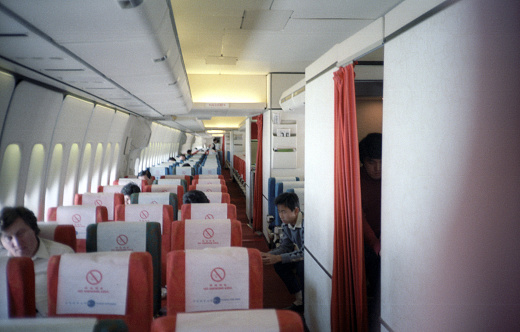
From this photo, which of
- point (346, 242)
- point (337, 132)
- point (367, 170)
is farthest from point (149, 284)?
point (367, 170)

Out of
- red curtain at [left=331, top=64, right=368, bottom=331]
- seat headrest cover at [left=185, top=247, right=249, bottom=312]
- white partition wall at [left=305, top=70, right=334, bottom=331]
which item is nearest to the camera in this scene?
seat headrest cover at [left=185, top=247, right=249, bottom=312]

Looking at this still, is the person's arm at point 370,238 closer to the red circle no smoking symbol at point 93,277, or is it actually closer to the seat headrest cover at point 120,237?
the seat headrest cover at point 120,237

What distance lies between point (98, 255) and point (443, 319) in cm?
185

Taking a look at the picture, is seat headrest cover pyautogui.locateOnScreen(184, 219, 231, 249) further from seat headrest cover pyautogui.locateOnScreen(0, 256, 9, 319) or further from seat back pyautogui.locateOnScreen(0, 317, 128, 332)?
seat back pyautogui.locateOnScreen(0, 317, 128, 332)

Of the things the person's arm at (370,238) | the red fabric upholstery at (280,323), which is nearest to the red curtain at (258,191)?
the person's arm at (370,238)

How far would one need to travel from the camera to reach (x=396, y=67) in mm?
2025

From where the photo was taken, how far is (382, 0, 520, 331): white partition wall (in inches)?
52.0

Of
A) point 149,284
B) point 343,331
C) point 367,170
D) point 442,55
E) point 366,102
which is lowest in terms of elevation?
point 343,331

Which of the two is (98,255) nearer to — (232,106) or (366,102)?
(366,102)

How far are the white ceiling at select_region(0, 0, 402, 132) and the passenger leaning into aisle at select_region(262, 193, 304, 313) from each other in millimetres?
1914

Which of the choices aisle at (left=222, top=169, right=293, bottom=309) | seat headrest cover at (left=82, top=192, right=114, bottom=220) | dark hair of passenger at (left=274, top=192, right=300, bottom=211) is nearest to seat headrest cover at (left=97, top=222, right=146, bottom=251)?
dark hair of passenger at (left=274, top=192, right=300, bottom=211)

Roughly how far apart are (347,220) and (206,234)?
129cm

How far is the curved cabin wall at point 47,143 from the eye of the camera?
3.75 metres

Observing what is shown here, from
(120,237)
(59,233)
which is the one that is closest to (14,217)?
(59,233)
